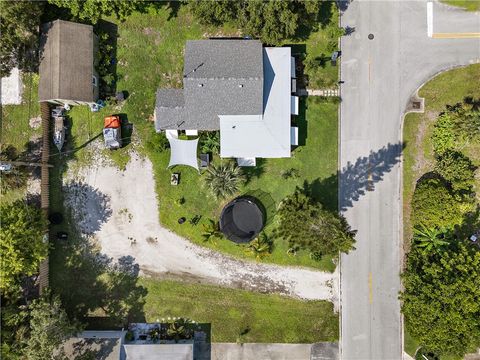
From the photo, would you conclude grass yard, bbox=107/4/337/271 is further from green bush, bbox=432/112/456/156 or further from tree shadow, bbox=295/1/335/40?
green bush, bbox=432/112/456/156

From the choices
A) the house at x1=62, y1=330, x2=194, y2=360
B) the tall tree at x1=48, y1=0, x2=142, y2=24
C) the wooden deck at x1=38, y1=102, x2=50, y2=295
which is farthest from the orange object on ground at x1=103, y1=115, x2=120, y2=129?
the house at x1=62, y1=330, x2=194, y2=360

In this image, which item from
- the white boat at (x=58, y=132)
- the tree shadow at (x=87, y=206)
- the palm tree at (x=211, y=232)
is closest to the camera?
the palm tree at (x=211, y=232)

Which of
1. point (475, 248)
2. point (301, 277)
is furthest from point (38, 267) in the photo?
point (475, 248)

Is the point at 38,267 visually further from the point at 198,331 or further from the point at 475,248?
the point at 475,248

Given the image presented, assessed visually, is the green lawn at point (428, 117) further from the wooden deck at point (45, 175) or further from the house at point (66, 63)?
the wooden deck at point (45, 175)

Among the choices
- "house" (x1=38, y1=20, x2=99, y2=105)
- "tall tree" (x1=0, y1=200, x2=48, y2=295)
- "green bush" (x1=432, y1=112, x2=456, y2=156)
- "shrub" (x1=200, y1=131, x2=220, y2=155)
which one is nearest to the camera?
"tall tree" (x1=0, y1=200, x2=48, y2=295)

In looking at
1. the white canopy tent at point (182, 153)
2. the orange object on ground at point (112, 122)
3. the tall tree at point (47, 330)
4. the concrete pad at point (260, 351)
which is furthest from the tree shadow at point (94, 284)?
the orange object on ground at point (112, 122)
